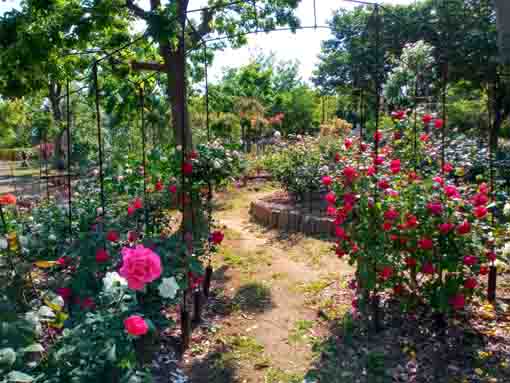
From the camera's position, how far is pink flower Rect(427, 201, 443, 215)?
2367 mm

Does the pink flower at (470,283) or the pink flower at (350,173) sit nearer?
the pink flower at (470,283)

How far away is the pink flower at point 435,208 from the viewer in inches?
93.2

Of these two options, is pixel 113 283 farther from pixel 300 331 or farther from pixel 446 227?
pixel 446 227

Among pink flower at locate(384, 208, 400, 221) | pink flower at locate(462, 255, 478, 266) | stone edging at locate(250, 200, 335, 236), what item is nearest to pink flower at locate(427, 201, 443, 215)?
pink flower at locate(384, 208, 400, 221)

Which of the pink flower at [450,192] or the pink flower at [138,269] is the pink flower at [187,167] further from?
the pink flower at [450,192]

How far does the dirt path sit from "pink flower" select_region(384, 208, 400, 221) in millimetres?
998

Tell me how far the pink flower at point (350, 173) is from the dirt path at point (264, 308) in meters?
1.11

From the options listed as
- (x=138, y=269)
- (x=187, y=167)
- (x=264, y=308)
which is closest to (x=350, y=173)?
(x=187, y=167)

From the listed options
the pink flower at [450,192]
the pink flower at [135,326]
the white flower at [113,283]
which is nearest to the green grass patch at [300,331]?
the pink flower at [450,192]

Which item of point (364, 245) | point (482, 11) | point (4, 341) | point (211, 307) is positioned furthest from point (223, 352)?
point (482, 11)

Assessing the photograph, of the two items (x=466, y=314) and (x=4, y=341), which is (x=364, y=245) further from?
(x=4, y=341)

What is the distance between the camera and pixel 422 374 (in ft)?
7.73

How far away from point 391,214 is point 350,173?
1.18 feet

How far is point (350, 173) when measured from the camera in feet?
8.56
